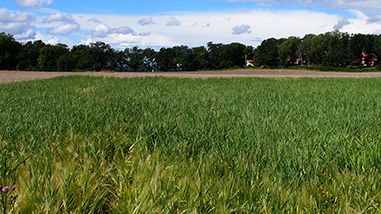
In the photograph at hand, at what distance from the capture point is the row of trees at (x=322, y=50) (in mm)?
108944

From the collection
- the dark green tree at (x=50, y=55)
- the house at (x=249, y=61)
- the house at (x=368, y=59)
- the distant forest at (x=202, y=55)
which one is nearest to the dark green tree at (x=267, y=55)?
the distant forest at (x=202, y=55)

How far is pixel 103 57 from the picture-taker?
99.9 m

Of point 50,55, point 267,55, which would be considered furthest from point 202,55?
point 50,55

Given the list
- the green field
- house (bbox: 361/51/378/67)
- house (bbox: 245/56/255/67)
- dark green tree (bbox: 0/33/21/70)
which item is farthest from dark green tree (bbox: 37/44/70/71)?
the green field

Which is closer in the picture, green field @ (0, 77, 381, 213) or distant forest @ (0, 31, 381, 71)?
green field @ (0, 77, 381, 213)

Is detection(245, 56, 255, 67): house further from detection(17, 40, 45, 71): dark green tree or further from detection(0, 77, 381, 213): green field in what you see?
detection(0, 77, 381, 213): green field

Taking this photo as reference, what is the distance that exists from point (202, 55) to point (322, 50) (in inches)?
1172

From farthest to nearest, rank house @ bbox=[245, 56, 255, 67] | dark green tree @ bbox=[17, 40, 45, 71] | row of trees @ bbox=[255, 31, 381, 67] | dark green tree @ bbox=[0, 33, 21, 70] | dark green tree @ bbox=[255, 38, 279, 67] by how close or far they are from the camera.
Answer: house @ bbox=[245, 56, 255, 67], dark green tree @ bbox=[255, 38, 279, 67], row of trees @ bbox=[255, 31, 381, 67], dark green tree @ bbox=[17, 40, 45, 71], dark green tree @ bbox=[0, 33, 21, 70]

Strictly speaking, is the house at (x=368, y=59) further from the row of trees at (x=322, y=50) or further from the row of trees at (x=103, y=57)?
the row of trees at (x=103, y=57)

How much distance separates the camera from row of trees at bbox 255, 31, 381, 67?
109 meters

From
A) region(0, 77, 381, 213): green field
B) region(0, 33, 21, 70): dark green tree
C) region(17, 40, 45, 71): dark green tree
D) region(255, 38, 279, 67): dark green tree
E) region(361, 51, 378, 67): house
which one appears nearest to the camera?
region(0, 77, 381, 213): green field

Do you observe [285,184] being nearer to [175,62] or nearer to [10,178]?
[10,178]

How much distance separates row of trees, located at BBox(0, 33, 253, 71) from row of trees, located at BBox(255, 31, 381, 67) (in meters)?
9.19

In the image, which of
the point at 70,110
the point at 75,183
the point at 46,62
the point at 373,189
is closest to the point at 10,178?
the point at 75,183
